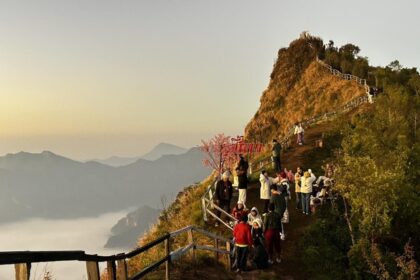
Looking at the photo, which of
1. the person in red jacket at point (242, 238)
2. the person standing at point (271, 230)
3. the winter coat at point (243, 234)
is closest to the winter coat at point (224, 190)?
the person standing at point (271, 230)

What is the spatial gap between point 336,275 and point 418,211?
6514mm

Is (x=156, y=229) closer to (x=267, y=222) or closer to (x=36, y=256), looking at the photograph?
(x=267, y=222)

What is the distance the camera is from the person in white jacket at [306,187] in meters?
18.8

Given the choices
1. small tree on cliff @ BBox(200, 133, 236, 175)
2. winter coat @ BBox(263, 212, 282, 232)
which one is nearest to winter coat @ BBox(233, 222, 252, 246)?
winter coat @ BBox(263, 212, 282, 232)

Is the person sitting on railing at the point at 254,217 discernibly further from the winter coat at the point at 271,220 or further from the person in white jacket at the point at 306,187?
the person in white jacket at the point at 306,187

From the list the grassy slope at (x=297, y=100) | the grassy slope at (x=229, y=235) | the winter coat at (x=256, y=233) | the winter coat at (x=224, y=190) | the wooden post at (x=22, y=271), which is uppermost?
the grassy slope at (x=297, y=100)

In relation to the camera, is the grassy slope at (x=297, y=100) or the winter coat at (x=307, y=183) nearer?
the winter coat at (x=307, y=183)

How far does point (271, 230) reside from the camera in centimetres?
1371

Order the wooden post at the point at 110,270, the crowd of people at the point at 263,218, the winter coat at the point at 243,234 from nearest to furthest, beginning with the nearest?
the wooden post at the point at 110,270, the winter coat at the point at 243,234, the crowd of people at the point at 263,218

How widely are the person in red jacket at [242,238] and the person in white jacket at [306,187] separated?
705cm

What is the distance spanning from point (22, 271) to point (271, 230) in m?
9.67

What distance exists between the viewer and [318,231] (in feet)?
57.5

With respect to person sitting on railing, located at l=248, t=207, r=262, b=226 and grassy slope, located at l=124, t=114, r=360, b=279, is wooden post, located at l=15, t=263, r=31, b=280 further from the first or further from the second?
person sitting on railing, located at l=248, t=207, r=262, b=226

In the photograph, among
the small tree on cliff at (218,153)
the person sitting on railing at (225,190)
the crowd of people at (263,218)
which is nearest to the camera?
the crowd of people at (263,218)
